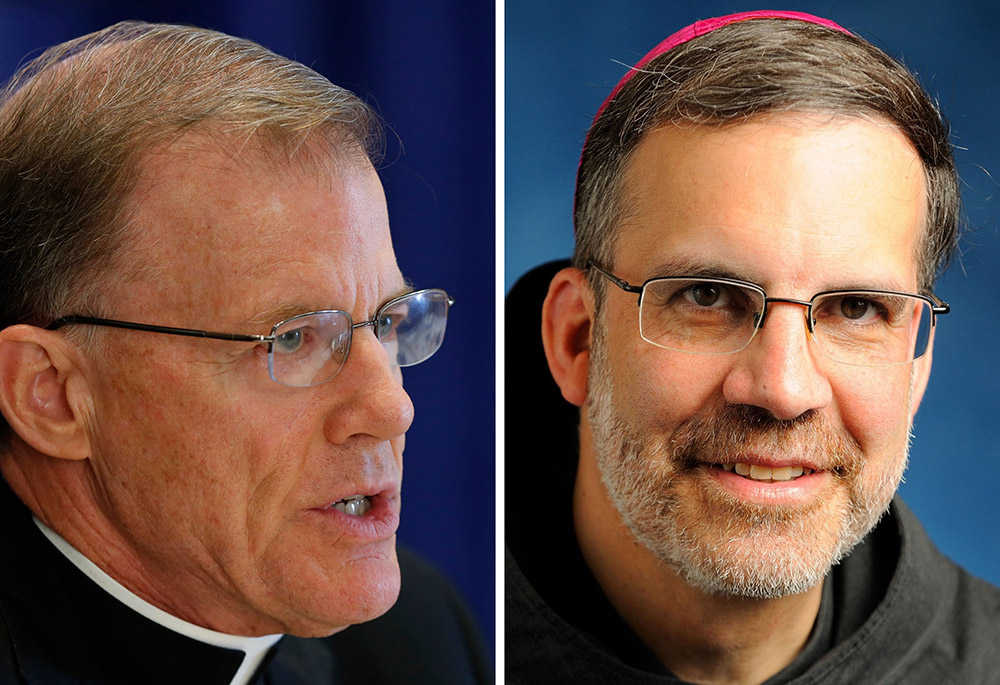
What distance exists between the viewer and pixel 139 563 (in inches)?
75.5

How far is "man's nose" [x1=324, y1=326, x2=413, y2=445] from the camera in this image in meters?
1.95

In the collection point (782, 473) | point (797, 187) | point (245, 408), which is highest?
point (797, 187)

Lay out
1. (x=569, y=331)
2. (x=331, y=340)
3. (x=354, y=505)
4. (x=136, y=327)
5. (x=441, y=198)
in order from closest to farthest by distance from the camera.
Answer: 1. (x=136, y=327)
2. (x=331, y=340)
3. (x=354, y=505)
4. (x=569, y=331)
5. (x=441, y=198)

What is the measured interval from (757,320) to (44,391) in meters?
1.27

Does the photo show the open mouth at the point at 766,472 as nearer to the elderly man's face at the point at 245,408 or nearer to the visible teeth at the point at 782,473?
the visible teeth at the point at 782,473

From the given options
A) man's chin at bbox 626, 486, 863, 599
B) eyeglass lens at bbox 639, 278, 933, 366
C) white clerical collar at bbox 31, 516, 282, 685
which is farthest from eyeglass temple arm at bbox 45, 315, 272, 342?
man's chin at bbox 626, 486, 863, 599

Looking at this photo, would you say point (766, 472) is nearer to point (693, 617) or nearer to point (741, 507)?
point (741, 507)

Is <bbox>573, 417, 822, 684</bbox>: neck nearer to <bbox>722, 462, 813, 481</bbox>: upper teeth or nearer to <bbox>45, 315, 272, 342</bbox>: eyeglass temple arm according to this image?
<bbox>722, 462, 813, 481</bbox>: upper teeth

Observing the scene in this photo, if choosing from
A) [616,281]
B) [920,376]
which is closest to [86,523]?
[616,281]

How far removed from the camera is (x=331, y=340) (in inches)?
75.3

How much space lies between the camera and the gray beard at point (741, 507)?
1.89 metres

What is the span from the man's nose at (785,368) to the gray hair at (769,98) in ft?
0.95

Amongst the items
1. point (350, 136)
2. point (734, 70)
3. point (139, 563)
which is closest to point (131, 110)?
point (350, 136)

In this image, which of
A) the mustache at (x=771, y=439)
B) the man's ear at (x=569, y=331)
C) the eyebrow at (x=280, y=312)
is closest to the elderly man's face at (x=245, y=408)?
the eyebrow at (x=280, y=312)
